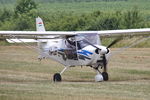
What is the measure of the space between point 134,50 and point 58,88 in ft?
56.4

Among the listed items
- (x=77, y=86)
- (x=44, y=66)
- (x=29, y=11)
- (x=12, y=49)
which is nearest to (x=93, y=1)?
(x=29, y=11)

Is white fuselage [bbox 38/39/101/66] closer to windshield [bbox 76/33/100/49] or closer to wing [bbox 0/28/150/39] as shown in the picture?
windshield [bbox 76/33/100/49]

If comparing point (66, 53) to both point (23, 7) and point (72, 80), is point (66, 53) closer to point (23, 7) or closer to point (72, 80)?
point (72, 80)

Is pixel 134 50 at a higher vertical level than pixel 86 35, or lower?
lower

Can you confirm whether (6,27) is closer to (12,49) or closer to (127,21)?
(127,21)

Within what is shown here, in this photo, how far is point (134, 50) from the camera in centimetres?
3659

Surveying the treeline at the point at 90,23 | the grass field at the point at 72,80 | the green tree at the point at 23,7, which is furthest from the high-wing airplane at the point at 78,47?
the green tree at the point at 23,7

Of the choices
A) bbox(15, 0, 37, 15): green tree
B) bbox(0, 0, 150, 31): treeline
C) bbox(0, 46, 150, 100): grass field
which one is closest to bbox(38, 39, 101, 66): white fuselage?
bbox(0, 46, 150, 100): grass field

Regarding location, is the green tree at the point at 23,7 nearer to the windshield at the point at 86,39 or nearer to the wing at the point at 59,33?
the wing at the point at 59,33

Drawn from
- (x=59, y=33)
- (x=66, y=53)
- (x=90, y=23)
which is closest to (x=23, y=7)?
(x=90, y=23)

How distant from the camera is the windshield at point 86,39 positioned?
22719 mm

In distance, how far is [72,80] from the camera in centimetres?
2356

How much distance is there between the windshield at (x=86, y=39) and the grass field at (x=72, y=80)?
1285 mm

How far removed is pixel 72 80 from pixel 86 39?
165 centimetres
